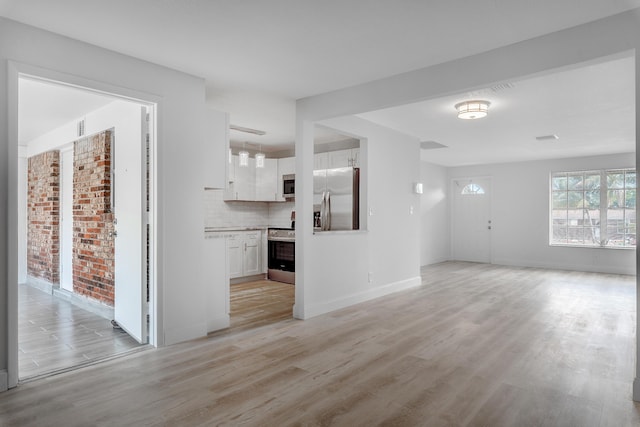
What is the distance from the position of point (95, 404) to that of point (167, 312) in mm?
1145

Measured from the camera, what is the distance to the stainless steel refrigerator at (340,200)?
5699 mm

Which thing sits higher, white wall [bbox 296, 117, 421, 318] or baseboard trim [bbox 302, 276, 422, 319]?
white wall [bbox 296, 117, 421, 318]

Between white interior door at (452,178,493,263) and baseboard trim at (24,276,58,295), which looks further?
white interior door at (452,178,493,263)

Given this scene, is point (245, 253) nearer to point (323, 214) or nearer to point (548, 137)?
→ point (323, 214)

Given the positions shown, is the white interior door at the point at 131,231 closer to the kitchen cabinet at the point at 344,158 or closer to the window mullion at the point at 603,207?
the kitchen cabinet at the point at 344,158

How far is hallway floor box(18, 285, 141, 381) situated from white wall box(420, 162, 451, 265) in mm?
6942

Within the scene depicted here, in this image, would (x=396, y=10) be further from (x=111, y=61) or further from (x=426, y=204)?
(x=426, y=204)

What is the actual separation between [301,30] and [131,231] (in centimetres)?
246

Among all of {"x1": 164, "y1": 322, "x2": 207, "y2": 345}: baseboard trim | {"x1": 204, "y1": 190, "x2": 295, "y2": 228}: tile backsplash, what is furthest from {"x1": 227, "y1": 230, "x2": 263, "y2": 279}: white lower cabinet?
{"x1": 164, "y1": 322, "x2": 207, "y2": 345}: baseboard trim

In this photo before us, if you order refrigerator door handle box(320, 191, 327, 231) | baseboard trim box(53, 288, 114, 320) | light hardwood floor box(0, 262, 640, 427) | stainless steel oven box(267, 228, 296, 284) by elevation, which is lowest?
light hardwood floor box(0, 262, 640, 427)

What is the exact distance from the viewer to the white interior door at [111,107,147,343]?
3551 mm

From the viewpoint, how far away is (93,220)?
15.9 ft

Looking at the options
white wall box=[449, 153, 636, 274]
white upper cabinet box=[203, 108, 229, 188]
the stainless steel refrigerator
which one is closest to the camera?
white upper cabinet box=[203, 108, 229, 188]

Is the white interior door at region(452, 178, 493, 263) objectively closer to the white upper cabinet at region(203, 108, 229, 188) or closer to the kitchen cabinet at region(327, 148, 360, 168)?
the kitchen cabinet at region(327, 148, 360, 168)
